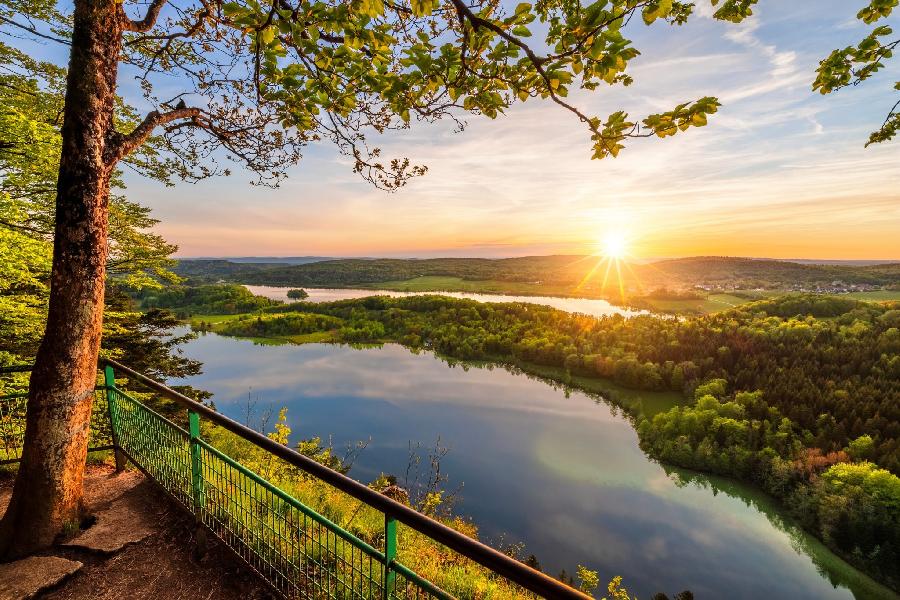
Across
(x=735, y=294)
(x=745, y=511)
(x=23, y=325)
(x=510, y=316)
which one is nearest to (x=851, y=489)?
(x=745, y=511)

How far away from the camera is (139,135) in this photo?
4.22m

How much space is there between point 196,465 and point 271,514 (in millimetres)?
912

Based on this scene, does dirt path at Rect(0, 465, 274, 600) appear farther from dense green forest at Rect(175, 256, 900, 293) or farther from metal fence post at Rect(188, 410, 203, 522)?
dense green forest at Rect(175, 256, 900, 293)

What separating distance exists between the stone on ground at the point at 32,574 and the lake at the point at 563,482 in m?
23.4

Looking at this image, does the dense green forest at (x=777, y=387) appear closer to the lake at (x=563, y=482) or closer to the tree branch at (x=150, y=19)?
the lake at (x=563, y=482)

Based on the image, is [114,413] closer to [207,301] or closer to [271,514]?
[271,514]

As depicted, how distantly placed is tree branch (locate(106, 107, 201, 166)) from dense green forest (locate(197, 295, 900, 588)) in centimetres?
3198

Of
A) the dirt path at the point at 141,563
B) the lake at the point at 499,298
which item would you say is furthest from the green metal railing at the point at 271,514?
the lake at the point at 499,298

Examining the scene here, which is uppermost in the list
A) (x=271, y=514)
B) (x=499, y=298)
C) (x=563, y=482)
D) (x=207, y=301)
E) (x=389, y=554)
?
(x=389, y=554)

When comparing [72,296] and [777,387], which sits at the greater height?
[72,296]

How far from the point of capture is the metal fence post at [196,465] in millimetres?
3776

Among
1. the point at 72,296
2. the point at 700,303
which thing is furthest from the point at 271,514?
the point at 700,303

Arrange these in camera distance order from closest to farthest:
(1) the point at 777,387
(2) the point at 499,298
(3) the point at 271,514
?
(3) the point at 271,514
(1) the point at 777,387
(2) the point at 499,298

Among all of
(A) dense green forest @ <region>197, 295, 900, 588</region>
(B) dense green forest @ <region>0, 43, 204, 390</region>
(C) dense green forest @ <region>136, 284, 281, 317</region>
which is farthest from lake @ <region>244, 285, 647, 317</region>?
(B) dense green forest @ <region>0, 43, 204, 390</region>
